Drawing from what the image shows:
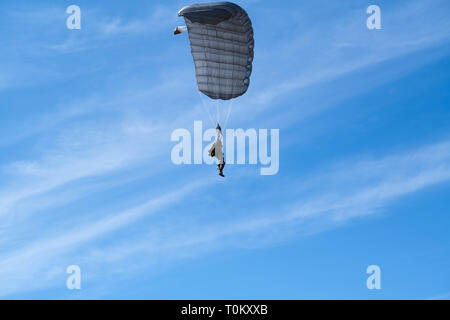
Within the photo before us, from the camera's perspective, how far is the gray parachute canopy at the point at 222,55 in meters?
82.2

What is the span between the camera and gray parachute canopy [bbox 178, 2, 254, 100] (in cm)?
8219

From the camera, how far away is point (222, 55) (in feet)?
273
